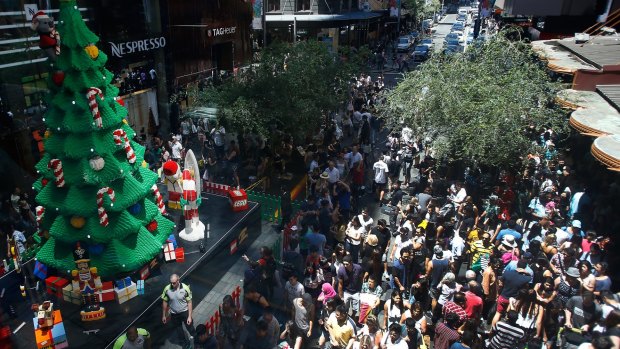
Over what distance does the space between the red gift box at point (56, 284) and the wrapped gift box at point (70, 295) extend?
4.5 inches

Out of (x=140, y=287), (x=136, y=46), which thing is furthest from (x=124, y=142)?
(x=136, y=46)

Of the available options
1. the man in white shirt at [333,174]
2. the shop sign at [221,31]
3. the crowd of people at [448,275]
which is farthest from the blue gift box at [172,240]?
the shop sign at [221,31]

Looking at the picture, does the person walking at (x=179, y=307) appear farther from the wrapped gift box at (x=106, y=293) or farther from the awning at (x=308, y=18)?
the awning at (x=308, y=18)

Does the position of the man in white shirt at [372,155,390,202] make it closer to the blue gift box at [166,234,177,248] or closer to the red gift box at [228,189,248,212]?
the red gift box at [228,189,248,212]

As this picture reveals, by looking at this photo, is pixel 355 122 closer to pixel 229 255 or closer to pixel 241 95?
pixel 241 95

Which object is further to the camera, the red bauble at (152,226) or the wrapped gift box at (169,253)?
the wrapped gift box at (169,253)

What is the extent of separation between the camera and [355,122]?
2023 cm

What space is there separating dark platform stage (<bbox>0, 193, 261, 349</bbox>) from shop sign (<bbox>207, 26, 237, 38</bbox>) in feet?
48.0

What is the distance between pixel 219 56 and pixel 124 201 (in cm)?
1990

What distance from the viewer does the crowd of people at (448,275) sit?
24.3ft

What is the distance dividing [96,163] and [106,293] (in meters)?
2.60

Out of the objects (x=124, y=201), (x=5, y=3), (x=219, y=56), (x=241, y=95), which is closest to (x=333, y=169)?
(x=241, y=95)

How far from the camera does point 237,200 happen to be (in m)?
12.4

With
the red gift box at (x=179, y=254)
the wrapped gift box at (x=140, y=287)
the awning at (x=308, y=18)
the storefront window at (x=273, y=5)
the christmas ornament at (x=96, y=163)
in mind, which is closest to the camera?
the christmas ornament at (x=96, y=163)
